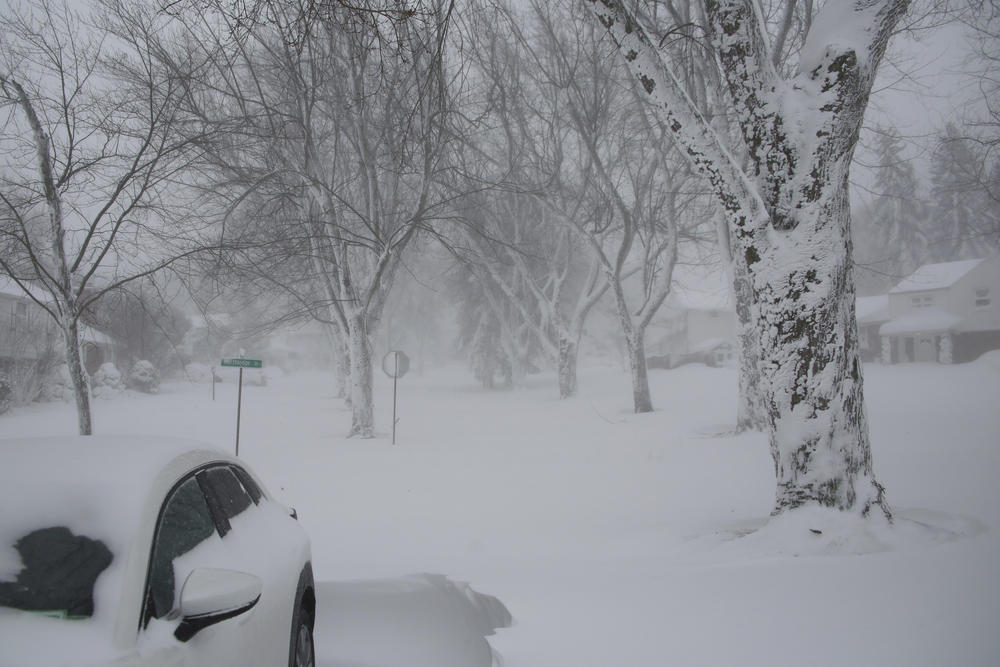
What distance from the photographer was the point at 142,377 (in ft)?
116

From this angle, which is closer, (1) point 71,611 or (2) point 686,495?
(1) point 71,611

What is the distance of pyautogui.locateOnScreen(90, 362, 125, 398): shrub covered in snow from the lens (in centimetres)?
3153

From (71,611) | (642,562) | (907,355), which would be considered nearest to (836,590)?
(642,562)

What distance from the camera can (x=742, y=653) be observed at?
3807 millimetres

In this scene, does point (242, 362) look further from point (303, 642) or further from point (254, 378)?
point (254, 378)

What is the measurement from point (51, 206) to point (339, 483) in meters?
6.88

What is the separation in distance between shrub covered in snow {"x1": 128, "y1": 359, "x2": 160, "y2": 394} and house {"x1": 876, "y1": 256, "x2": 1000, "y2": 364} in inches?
1425

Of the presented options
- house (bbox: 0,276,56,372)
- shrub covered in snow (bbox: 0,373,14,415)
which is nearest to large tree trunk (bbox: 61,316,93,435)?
house (bbox: 0,276,56,372)

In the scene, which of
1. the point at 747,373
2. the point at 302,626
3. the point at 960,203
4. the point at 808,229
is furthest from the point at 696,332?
the point at 302,626

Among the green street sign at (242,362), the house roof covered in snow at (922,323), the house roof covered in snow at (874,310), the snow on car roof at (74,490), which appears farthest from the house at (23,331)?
the house roof covered in snow at (874,310)

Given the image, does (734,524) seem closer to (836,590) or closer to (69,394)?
(836,590)

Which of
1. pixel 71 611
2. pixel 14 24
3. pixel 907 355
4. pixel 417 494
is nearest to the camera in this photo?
pixel 71 611

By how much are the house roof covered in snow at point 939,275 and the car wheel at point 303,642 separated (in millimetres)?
22178

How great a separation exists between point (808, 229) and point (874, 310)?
2633 cm
